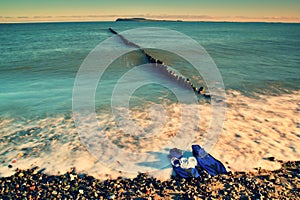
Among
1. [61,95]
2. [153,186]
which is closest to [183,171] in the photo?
[153,186]

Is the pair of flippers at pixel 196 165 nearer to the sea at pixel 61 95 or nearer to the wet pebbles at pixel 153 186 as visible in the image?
the wet pebbles at pixel 153 186

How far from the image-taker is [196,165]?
7.19 m

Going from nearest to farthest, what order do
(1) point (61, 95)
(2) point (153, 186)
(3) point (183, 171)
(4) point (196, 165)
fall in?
(2) point (153, 186) < (3) point (183, 171) < (4) point (196, 165) < (1) point (61, 95)

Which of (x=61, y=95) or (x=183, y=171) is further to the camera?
(x=61, y=95)

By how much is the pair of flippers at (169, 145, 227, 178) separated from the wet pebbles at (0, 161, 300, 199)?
183 mm

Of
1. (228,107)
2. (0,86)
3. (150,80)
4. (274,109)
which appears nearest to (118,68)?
(150,80)

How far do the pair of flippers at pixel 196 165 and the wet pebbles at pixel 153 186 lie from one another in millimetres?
183

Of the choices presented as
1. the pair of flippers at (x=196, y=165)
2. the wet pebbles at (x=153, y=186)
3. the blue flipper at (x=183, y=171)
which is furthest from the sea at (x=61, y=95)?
the pair of flippers at (x=196, y=165)

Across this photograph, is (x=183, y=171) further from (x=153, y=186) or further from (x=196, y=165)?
(x=153, y=186)

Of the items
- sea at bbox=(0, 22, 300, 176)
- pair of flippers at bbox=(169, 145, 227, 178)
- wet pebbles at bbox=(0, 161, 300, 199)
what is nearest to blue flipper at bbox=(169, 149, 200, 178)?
pair of flippers at bbox=(169, 145, 227, 178)

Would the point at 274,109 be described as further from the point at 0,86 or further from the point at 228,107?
the point at 0,86

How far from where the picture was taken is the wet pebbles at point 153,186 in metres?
6.00

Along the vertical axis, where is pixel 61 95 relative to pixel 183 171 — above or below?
below

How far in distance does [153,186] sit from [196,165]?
4.92 ft
